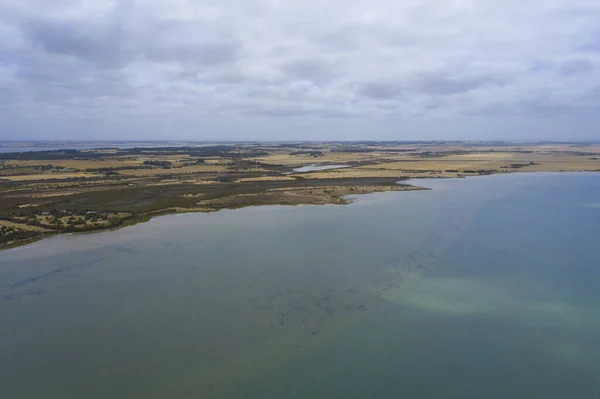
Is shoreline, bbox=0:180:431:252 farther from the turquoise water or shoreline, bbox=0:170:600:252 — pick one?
the turquoise water

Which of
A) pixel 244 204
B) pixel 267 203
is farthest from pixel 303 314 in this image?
pixel 267 203

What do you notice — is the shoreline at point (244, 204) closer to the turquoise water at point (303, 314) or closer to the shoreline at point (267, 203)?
the shoreline at point (267, 203)

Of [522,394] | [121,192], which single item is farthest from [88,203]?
[522,394]

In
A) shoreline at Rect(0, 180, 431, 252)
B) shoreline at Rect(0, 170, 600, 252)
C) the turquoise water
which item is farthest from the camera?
shoreline at Rect(0, 180, 431, 252)

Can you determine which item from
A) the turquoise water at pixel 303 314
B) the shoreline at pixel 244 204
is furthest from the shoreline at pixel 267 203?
the turquoise water at pixel 303 314

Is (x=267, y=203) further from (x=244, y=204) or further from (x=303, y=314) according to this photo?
(x=303, y=314)

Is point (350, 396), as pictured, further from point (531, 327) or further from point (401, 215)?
point (401, 215)

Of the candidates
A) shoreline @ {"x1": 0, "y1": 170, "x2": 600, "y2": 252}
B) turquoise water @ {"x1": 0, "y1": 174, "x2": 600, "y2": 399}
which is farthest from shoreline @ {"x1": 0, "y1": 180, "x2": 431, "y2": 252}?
turquoise water @ {"x1": 0, "y1": 174, "x2": 600, "y2": 399}

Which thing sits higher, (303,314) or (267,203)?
(267,203)

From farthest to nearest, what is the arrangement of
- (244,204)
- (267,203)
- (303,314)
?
(267,203)
(244,204)
(303,314)
